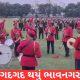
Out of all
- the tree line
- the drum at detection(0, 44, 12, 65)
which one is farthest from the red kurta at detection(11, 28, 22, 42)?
the tree line

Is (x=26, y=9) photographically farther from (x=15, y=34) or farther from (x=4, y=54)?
(x=4, y=54)

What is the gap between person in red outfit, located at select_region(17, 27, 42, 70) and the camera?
32.9ft

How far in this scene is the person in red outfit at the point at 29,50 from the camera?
10.0m

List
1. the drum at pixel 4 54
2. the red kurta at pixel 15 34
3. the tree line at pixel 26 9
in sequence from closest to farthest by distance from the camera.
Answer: the drum at pixel 4 54
the red kurta at pixel 15 34
the tree line at pixel 26 9

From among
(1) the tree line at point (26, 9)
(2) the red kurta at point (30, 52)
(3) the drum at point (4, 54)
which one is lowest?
(1) the tree line at point (26, 9)

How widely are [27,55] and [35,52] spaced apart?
230 millimetres

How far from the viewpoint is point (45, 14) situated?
79.8 metres

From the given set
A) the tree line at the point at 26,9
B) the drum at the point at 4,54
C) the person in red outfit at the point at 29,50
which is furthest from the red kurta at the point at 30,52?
the tree line at the point at 26,9

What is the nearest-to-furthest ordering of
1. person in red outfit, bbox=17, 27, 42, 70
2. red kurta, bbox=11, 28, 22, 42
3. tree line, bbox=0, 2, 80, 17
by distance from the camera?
1. person in red outfit, bbox=17, 27, 42, 70
2. red kurta, bbox=11, 28, 22, 42
3. tree line, bbox=0, 2, 80, 17

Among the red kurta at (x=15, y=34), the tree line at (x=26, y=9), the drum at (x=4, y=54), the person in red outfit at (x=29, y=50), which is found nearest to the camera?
the person in red outfit at (x=29, y=50)

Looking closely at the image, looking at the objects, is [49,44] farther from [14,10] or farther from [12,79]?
[14,10]

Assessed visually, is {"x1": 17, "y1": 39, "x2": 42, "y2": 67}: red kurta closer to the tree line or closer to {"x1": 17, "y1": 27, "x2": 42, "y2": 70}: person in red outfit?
{"x1": 17, "y1": 27, "x2": 42, "y2": 70}: person in red outfit

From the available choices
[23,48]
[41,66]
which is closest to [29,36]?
[23,48]

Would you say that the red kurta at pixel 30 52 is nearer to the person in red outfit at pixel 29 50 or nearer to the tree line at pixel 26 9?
the person in red outfit at pixel 29 50
